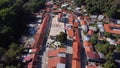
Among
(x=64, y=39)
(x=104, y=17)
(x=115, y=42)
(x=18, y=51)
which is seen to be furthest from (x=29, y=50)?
(x=104, y=17)

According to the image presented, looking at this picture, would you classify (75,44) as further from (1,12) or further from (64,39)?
(1,12)

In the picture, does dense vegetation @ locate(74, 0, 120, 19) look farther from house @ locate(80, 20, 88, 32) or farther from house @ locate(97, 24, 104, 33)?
house @ locate(80, 20, 88, 32)

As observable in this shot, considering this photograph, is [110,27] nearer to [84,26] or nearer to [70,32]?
[84,26]

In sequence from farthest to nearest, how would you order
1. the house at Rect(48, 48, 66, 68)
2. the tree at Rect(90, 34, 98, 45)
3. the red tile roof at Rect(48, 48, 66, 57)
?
the tree at Rect(90, 34, 98, 45)
the red tile roof at Rect(48, 48, 66, 57)
the house at Rect(48, 48, 66, 68)

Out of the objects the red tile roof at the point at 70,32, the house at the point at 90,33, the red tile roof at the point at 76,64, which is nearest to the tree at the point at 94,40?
the house at the point at 90,33

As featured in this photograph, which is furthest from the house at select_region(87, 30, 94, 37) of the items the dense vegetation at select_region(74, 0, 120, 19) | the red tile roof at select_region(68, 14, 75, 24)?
the dense vegetation at select_region(74, 0, 120, 19)

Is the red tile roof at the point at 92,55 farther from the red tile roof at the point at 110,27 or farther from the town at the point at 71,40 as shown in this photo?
the red tile roof at the point at 110,27
